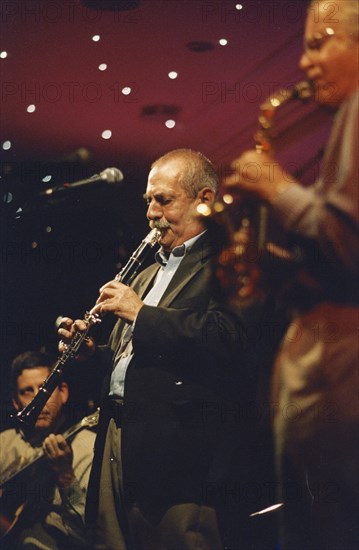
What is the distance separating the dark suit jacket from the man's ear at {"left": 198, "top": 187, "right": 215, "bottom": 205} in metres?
0.49

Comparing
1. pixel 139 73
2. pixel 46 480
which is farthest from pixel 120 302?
pixel 139 73

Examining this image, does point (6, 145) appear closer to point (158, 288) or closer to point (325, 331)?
point (158, 288)

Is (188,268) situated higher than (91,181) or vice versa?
(91,181)

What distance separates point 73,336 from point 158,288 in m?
0.37

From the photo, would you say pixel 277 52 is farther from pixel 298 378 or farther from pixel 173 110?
pixel 298 378

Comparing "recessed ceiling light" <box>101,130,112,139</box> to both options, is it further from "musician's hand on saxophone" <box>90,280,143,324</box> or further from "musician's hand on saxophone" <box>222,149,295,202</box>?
"musician's hand on saxophone" <box>222,149,295,202</box>

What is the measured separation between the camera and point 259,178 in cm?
194

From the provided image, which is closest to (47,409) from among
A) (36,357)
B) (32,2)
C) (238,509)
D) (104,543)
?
(36,357)

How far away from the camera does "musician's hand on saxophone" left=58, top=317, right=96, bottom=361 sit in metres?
2.71

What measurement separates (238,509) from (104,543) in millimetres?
477

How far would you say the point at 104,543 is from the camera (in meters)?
2.51

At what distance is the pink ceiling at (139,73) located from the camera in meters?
2.98

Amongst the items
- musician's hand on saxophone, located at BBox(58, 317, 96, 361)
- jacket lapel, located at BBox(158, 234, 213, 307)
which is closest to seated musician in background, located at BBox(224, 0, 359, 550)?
jacket lapel, located at BBox(158, 234, 213, 307)

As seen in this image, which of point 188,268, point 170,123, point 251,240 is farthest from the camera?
point 170,123
